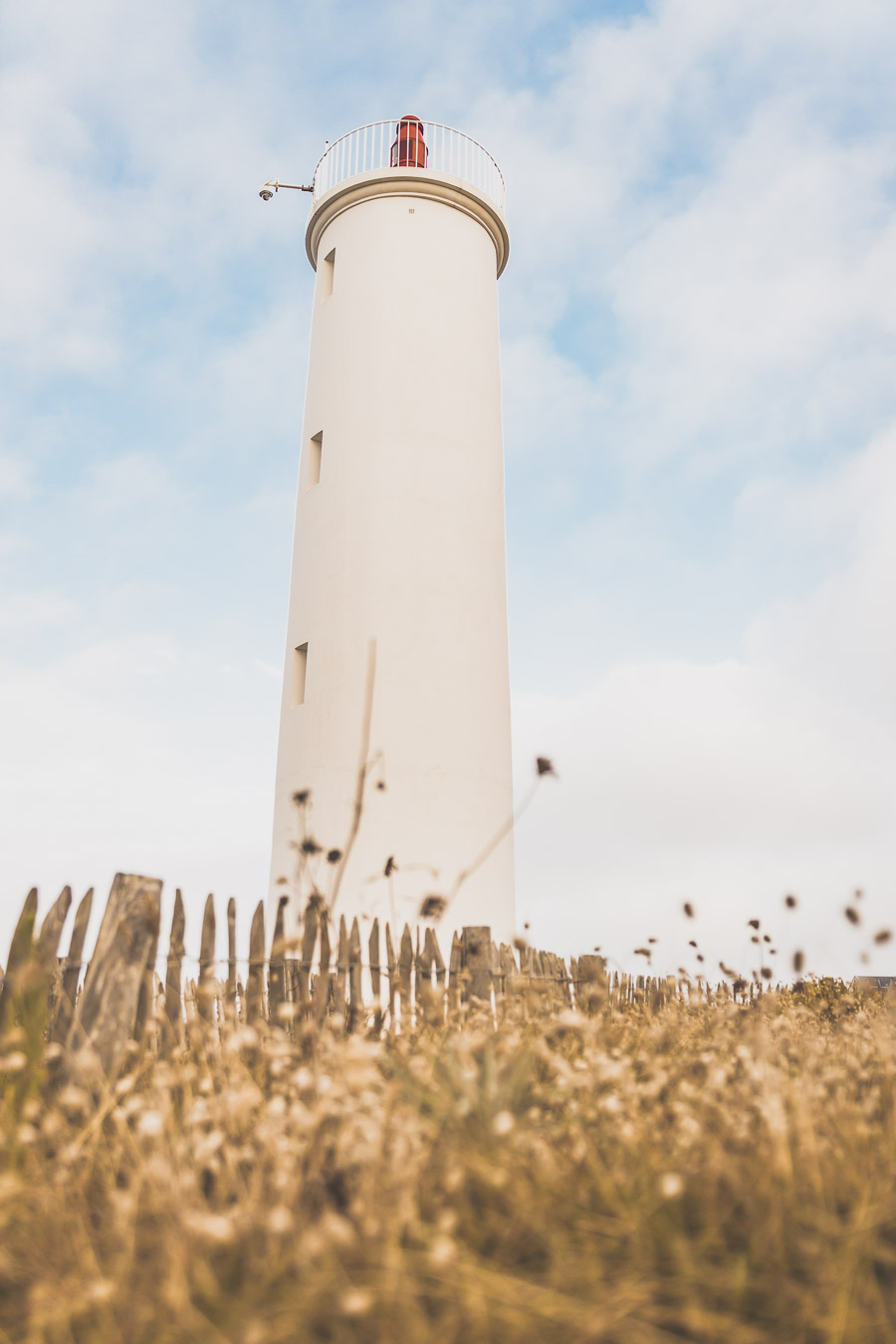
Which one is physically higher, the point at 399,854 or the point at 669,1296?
the point at 399,854

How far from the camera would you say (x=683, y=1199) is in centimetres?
285

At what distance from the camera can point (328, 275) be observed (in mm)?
15195

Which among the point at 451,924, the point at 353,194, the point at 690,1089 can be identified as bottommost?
the point at 690,1089

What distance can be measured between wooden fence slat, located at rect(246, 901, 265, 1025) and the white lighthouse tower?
15.4 feet

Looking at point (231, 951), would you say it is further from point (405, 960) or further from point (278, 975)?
point (405, 960)

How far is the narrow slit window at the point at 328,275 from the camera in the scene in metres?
15.0

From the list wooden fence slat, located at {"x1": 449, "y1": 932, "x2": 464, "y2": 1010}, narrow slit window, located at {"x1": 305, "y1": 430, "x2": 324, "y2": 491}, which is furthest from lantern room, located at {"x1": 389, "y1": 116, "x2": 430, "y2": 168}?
wooden fence slat, located at {"x1": 449, "y1": 932, "x2": 464, "y2": 1010}

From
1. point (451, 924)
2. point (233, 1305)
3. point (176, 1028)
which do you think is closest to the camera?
point (233, 1305)

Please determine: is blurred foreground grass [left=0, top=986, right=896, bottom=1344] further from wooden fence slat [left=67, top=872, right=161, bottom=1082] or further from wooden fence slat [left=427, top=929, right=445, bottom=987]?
wooden fence slat [left=427, top=929, right=445, bottom=987]

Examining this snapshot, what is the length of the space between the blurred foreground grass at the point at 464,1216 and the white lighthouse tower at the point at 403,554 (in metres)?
7.43

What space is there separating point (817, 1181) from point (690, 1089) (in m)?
0.98

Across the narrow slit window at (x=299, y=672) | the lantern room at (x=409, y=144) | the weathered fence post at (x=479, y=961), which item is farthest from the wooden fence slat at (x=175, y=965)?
the lantern room at (x=409, y=144)

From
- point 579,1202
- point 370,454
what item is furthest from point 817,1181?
point 370,454

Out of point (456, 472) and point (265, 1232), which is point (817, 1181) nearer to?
point (265, 1232)
